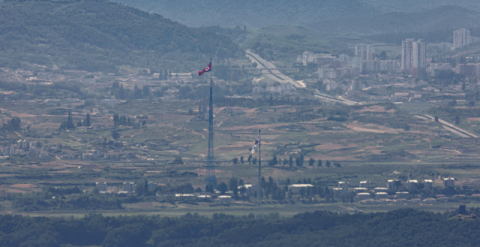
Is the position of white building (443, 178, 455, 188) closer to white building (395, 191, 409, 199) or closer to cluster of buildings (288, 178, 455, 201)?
cluster of buildings (288, 178, 455, 201)

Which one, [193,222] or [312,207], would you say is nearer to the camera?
[193,222]

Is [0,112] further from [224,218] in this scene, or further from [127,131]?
[224,218]

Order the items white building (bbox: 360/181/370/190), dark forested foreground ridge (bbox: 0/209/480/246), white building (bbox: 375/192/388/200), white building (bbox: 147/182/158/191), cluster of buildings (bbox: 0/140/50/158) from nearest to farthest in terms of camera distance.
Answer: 1. dark forested foreground ridge (bbox: 0/209/480/246)
2. white building (bbox: 375/192/388/200)
3. white building (bbox: 147/182/158/191)
4. white building (bbox: 360/181/370/190)
5. cluster of buildings (bbox: 0/140/50/158)

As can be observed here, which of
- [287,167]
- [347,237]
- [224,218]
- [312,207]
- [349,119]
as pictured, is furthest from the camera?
[349,119]

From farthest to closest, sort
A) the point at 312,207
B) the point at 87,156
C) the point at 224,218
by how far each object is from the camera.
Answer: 1. the point at 87,156
2. the point at 312,207
3. the point at 224,218

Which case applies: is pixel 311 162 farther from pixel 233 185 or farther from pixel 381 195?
pixel 233 185

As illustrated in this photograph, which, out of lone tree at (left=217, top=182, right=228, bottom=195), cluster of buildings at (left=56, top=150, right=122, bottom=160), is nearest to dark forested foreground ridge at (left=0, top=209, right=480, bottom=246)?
lone tree at (left=217, top=182, right=228, bottom=195)

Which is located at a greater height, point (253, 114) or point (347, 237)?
point (253, 114)

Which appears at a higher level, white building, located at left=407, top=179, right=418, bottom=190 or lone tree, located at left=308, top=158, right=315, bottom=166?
lone tree, located at left=308, top=158, right=315, bottom=166

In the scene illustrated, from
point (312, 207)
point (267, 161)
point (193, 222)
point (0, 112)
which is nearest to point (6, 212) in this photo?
point (193, 222)
